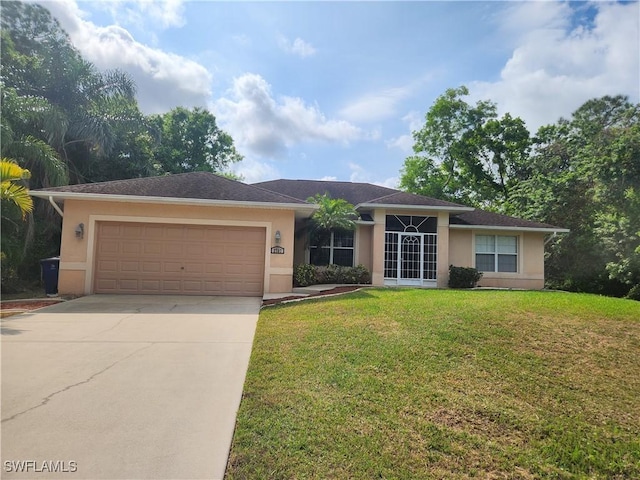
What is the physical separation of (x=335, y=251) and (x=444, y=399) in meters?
11.7

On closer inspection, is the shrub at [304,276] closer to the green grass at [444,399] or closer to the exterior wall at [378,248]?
the exterior wall at [378,248]

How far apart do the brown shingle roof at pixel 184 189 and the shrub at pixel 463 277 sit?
7156mm

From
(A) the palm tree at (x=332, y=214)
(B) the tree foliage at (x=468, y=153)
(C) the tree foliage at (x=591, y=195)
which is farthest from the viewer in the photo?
(B) the tree foliage at (x=468, y=153)

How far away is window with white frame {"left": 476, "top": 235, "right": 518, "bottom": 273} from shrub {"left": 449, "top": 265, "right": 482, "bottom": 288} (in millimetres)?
1427

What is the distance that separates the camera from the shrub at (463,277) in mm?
14875

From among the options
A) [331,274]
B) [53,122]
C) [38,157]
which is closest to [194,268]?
[331,274]

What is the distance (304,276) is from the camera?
13797mm

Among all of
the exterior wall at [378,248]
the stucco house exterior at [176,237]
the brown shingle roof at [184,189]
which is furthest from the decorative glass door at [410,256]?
the brown shingle roof at [184,189]

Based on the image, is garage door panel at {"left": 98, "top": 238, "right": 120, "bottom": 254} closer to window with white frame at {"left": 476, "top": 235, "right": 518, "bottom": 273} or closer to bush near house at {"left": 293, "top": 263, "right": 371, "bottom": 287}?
bush near house at {"left": 293, "top": 263, "right": 371, "bottom": 287}

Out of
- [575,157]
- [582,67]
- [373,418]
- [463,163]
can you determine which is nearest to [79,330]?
[373,418]

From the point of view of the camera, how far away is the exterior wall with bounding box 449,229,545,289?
52.7ft

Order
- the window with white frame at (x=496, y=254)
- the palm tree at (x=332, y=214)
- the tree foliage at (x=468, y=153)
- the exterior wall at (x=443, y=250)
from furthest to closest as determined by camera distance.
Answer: the tree foliage at (x=468, y=153)
the window with white frame at (x=496, y=254)
the exterior wall at (x=443, y=250)
the palm tree at (x=332, y=214)

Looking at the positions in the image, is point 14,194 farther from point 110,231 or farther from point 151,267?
point 151,267

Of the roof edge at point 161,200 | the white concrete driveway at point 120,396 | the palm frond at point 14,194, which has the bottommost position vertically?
the white concrete driveway at point 120,396
